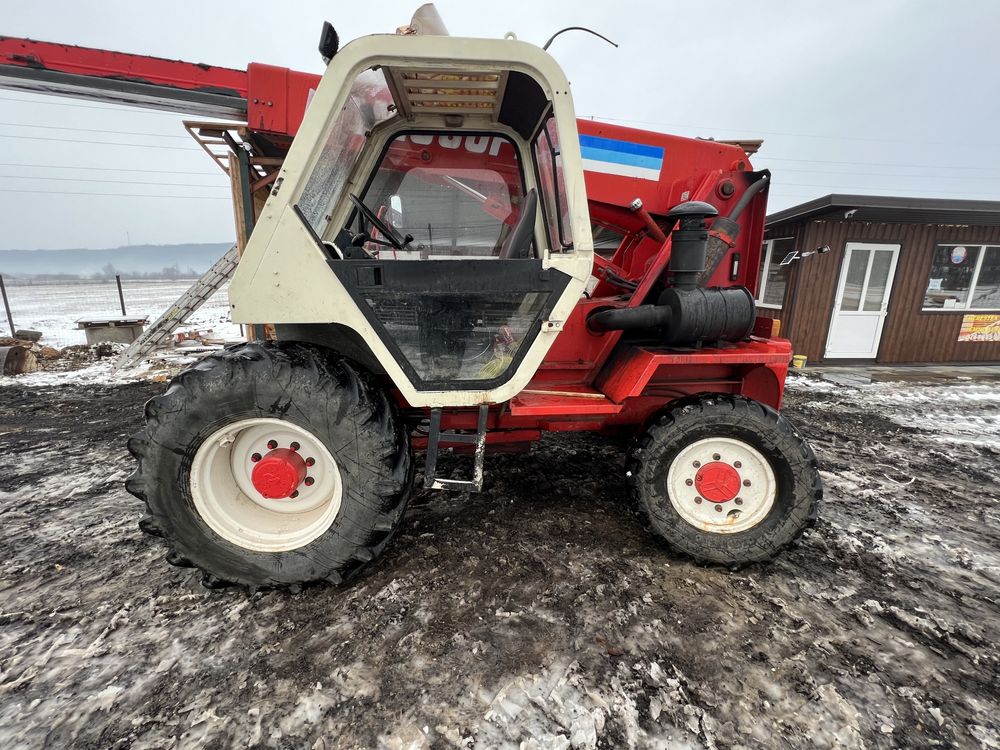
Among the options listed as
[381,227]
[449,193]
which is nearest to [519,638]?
[381,227]

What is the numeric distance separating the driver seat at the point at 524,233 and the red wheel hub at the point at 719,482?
1411 mm

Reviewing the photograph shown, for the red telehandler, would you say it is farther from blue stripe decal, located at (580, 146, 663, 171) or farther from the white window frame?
the white window frame

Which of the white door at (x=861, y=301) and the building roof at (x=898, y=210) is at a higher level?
the building roof at (x=898, y=210)

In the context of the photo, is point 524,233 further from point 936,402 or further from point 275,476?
point 936,402

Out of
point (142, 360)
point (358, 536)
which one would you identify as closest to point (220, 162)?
point (358, 536)

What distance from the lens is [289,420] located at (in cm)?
194

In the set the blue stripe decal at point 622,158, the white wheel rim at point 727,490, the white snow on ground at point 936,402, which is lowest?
the white snow on ground at point 936,402

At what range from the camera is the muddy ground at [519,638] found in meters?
1.52

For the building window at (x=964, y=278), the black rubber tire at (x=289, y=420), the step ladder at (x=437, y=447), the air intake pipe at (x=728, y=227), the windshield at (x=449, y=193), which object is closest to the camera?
the black rubber tire at (x=289, y=420)

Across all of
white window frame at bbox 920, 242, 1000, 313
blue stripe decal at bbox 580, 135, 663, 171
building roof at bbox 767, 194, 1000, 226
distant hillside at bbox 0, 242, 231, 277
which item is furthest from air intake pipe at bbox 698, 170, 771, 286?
distant hillside at bbox 0, 242, 231, 277

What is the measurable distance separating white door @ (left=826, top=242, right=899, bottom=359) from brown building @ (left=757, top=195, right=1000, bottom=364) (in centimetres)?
2

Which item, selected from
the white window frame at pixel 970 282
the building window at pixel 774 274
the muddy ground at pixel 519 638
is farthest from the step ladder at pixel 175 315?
the white window frame at pixel 970 282

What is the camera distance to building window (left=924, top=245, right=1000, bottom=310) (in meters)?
7.86

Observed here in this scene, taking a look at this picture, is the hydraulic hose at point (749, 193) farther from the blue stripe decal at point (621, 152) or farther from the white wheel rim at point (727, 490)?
the white wheel rim at point (727, 490)
